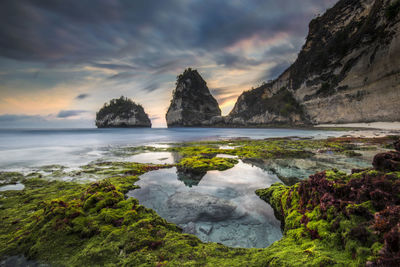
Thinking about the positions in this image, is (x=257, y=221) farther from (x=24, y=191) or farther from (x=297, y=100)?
(x=297, y=100)

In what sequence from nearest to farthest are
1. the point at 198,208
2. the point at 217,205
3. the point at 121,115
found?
1. the point at 198,208
2. the point at 217,205
3. the point at 121,115

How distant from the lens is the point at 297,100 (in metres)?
61.8

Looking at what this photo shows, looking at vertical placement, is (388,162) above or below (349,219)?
above

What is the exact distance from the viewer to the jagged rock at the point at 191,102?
4513 inches

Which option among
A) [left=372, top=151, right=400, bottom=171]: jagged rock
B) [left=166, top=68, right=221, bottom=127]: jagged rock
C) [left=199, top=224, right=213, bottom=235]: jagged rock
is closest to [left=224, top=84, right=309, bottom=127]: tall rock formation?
[left=166, top=68, right=221, bottom=127]: jagged rock

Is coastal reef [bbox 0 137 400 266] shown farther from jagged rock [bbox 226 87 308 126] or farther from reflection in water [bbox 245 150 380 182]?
jagged rock [bbox 226 87 308 126]

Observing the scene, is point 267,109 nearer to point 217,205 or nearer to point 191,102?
point 191,102

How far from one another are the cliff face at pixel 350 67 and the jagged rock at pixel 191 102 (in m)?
54.8

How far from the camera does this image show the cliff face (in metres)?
31.9

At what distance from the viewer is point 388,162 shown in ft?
14.5

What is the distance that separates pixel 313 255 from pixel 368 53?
50.8 meters

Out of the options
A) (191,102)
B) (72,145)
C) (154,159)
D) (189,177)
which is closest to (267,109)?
(191,102)

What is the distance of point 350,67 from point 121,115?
12866cm

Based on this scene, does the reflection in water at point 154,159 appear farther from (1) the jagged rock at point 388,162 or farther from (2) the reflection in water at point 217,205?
(1) the jagged rock at point 388,162
